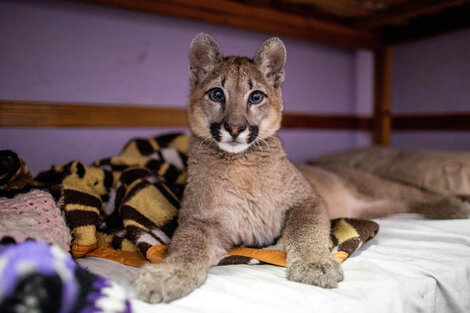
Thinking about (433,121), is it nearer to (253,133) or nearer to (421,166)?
(421,166)

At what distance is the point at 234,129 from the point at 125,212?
2.50 feet

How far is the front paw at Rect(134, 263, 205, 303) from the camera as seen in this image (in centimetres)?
121

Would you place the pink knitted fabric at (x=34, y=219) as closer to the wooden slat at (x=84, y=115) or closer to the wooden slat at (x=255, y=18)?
the wooden slat at (x=84, y=115)

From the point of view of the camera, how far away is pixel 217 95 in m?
1.85

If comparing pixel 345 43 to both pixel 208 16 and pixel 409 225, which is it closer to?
pixel 208 16

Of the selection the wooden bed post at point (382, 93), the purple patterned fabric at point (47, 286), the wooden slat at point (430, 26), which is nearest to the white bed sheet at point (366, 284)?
the purple patterned fabric at point (47, 286)

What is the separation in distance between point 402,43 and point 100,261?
399 centimetres

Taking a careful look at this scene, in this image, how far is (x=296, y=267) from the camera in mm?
1415

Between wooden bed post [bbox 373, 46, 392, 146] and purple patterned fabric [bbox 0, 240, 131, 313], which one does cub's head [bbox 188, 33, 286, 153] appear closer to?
purple patterned fabric [bbox 0, 240, 131, 313]

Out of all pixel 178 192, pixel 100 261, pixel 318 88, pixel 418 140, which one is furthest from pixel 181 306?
pixel 418 140

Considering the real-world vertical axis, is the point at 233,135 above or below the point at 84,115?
below

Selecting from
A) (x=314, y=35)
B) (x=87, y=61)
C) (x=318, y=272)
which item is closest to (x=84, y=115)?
(x=87, y=61)

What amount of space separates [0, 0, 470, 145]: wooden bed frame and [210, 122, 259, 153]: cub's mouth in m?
1.45

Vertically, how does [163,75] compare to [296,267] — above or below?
above
